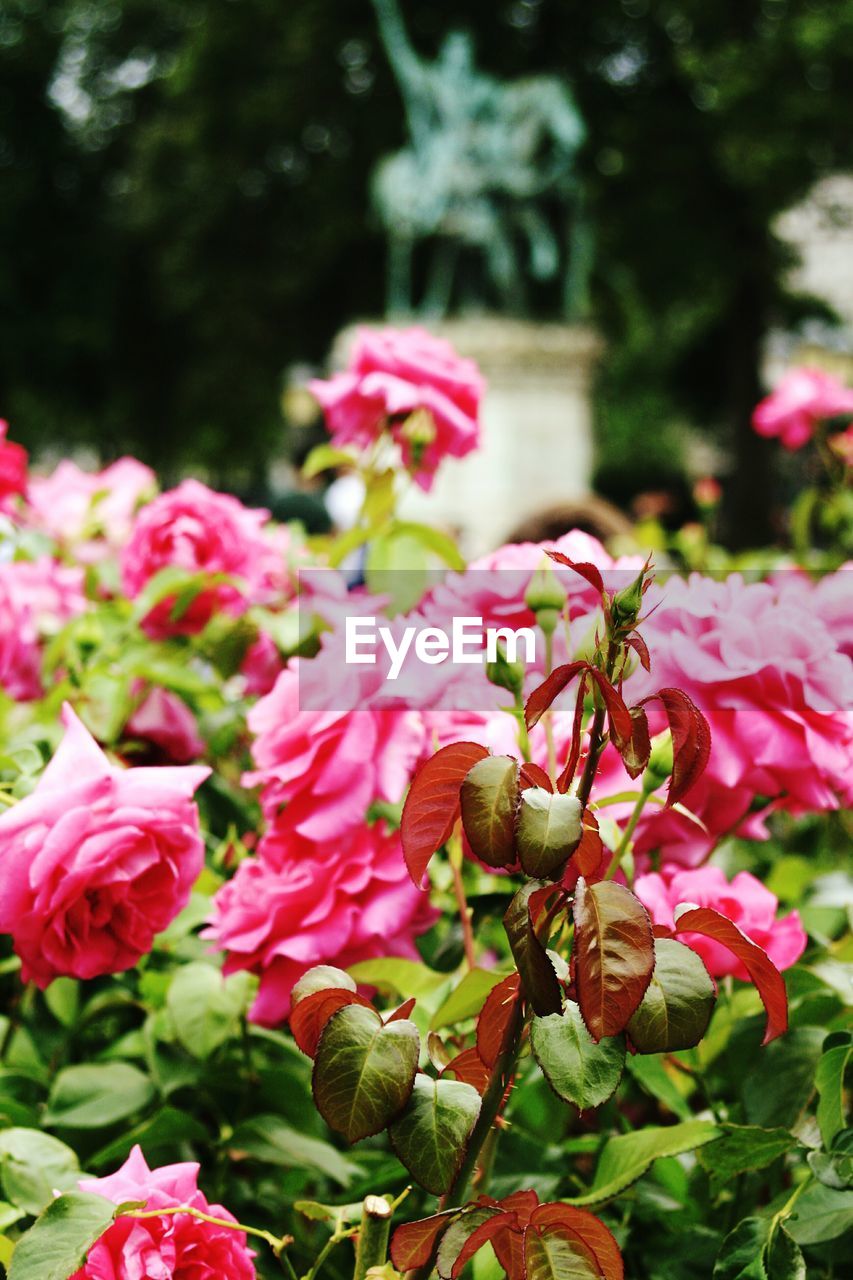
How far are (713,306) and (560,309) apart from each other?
318 centimetres

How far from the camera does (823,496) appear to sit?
1.99 meters

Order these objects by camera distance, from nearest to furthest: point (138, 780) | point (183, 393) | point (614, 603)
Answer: point (614, 603), point (138, 780), point (183, 393)

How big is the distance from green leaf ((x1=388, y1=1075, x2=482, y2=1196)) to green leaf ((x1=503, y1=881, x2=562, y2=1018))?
6cm

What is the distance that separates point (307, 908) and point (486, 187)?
35.2 feet

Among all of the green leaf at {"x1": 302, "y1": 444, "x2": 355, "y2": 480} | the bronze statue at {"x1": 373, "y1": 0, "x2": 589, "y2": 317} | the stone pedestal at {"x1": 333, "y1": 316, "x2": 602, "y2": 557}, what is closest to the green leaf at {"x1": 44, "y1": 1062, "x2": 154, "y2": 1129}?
the green leaf at {"x1": 302, "y1": 444, "x2": 355, "y2": 480}

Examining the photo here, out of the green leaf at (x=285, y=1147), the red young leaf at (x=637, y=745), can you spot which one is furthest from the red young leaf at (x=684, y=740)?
the green leaf at (x=285, y=1147)

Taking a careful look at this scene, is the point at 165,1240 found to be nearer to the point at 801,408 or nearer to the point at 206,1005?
the point at 206,1005

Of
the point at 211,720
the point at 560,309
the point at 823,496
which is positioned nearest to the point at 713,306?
the point at 560,309

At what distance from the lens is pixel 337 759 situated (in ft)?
2.51

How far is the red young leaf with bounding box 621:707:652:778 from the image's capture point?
20.8 inches

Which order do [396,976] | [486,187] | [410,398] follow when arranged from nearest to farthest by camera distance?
1. [396,976]
2. [410,398]
3. [486,187]

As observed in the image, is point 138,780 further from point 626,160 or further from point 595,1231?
point 626,160

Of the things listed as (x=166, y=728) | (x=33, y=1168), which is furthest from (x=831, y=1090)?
(x=166, y=728)

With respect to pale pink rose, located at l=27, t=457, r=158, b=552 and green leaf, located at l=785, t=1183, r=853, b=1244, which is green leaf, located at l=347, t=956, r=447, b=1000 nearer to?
green leaf, located at l=785, t=1183, r=853, b=1244
